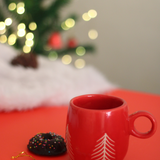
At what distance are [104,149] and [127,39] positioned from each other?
5.82 ft

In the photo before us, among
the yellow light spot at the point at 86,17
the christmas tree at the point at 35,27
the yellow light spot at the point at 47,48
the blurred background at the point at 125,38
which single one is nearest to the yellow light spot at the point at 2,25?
the christmas tree at the point at 35,27

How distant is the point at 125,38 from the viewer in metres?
1.94

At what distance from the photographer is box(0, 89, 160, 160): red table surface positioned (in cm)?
35

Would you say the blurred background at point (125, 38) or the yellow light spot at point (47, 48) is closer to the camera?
the yellow light spot at point (47, 48)

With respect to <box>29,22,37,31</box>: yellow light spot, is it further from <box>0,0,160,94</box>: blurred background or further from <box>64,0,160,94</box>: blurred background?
<box>64,0,160,94</box>: blurred background

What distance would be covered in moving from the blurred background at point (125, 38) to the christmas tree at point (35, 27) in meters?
0.28

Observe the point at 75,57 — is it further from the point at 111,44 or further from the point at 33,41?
the point at 33,41

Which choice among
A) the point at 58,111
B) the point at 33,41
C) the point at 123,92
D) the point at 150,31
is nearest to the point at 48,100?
the point at 58,111

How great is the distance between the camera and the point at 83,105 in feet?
1.18

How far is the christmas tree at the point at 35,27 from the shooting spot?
1391 mm

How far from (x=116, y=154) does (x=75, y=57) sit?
2.03m

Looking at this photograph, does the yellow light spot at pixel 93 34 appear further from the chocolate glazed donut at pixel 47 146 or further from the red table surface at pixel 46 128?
the chocolate glazed donut at pixel 47 146

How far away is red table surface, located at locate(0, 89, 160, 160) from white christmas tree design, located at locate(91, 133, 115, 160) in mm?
69

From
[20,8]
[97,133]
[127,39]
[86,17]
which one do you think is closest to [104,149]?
[97,133]
